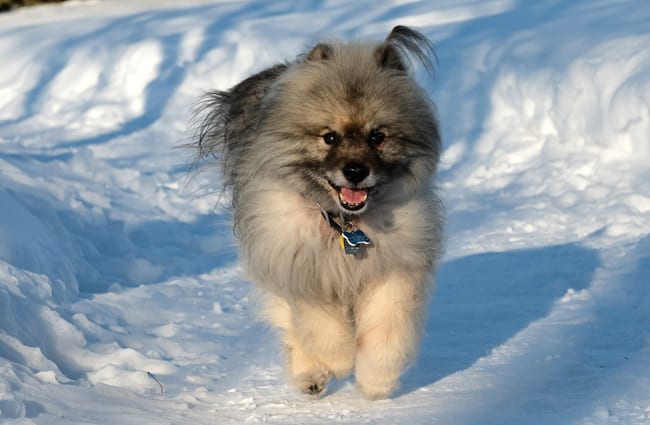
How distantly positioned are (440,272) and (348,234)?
227 cm

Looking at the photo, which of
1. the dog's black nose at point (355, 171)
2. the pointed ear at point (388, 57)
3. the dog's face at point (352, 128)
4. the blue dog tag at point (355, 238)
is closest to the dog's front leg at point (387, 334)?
the blue dog tag at point (355, 238)

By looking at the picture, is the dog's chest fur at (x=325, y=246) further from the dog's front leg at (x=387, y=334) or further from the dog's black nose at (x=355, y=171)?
the dog's black nose at (x=355, y=171)

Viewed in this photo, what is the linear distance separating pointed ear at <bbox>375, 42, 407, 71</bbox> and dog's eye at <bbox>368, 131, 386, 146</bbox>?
1.18 ft

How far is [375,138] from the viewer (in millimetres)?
4164

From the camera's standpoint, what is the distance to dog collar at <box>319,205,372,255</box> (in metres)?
4.33

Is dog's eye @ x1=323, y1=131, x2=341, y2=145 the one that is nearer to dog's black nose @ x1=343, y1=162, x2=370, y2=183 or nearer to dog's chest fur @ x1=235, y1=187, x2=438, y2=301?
dog's black nose @ x1=343, y1=162, x2=370, y2=183

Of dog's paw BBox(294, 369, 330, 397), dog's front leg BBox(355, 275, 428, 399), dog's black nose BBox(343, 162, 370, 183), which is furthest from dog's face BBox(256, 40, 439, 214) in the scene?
dog's paw BBox(294, 369, 330, 397)

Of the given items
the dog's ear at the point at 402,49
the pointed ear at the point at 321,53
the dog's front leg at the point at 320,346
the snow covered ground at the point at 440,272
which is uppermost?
the pointed ear at the point at 321,53

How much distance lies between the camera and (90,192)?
27.1 ft

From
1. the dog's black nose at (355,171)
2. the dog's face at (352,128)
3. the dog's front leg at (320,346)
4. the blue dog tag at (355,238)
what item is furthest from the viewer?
the dog's front leg at (320,346)

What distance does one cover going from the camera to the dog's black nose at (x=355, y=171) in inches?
158

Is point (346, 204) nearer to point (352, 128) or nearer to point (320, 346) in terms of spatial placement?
point (352, 128)

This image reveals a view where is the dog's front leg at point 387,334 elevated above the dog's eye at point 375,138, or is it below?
below

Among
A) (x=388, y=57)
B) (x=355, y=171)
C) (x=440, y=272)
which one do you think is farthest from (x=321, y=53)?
(x=440, y=272)
